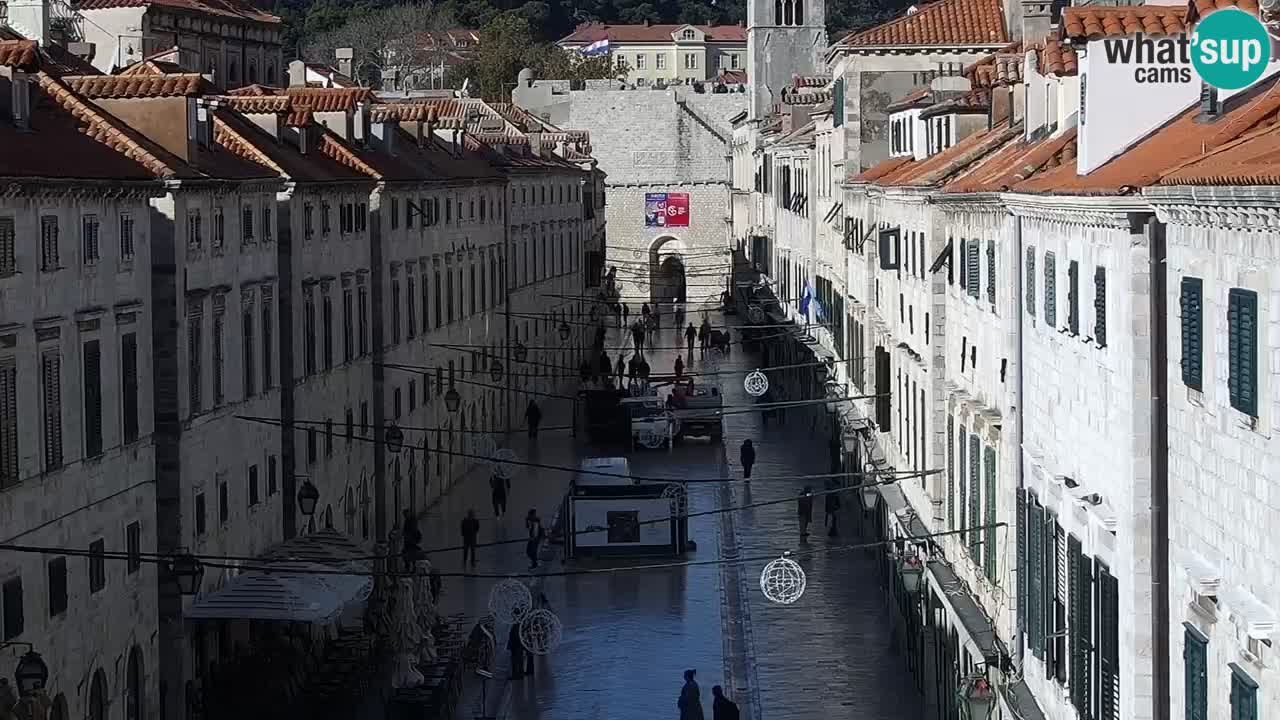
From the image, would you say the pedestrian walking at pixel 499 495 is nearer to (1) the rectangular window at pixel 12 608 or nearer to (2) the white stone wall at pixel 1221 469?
(1) the rectangular window at pixel 12 608

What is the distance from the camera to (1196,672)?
47.8 feet

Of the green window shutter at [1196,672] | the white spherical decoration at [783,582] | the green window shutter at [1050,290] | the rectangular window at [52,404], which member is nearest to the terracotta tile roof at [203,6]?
the white spherical decoration at [783,582]

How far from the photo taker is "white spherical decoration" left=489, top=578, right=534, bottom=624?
114 feet

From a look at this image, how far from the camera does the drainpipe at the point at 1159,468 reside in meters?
15.8

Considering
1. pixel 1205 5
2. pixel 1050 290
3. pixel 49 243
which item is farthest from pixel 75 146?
pixel 1205 5

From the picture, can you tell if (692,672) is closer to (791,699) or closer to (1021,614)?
(791,699)

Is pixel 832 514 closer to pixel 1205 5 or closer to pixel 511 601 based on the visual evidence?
pixel 511 601

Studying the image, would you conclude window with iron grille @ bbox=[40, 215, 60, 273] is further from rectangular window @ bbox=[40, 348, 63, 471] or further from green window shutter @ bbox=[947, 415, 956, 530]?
green window shutter @ bbox=[947, 415, 956, 530]

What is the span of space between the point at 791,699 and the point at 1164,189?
63.7ft

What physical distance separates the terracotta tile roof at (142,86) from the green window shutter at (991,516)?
12.4 metres

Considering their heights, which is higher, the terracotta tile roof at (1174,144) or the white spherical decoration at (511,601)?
the terracotta tile roof at (1174,144)

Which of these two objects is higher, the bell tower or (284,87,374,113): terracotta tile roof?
the bell tower

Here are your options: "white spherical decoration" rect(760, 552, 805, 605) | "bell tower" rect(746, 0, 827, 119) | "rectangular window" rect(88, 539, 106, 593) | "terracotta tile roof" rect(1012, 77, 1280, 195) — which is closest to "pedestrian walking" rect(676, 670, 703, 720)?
"white spherical decoration" rect(760, 552, 805, 605)

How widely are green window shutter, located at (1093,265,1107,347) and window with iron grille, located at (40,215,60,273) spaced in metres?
12.3
